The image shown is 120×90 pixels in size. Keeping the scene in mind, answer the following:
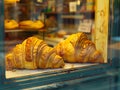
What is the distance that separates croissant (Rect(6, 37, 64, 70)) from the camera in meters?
1.01

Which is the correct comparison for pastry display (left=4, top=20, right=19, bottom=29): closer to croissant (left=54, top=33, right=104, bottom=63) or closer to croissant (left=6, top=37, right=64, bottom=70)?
croissant (left=6, top=37, right=64, bottom=70)

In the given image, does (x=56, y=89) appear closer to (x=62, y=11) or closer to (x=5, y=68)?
(x=5, y=68)

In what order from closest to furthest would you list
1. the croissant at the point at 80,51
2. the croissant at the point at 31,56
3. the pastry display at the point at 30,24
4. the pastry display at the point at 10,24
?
1. the pastry display at the point at 10,24
2. the croissant at the point at 31,56
3. the croissant at the point at 80,51
4. the pastry display at the point at 30,24

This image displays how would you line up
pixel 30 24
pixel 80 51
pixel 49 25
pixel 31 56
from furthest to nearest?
1. pixel 49 25
2. pixel 30 24
3. pixel 80 51
4. pixel 31 56

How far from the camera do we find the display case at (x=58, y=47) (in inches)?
37.5

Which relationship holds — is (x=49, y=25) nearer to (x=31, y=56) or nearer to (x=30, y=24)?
(x=30, y=24)

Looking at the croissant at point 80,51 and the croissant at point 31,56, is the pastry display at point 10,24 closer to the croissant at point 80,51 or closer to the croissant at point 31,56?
the croissant at point 31,56

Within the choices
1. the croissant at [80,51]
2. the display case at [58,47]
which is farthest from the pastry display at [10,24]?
the croissant at [80,51]

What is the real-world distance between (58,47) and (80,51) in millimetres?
99

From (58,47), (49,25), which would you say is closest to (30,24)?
(49,25)

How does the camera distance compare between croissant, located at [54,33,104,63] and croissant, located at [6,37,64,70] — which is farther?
croissant, located at [54,33,104,63]

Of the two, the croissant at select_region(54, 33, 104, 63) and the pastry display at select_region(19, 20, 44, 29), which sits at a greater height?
the pastry display at select_region(19, 20, 44, 29)

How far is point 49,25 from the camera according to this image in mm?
1453

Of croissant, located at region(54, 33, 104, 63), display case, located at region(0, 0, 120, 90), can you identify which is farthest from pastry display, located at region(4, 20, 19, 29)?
croissant, located at region(54, 33, 104, 63)
